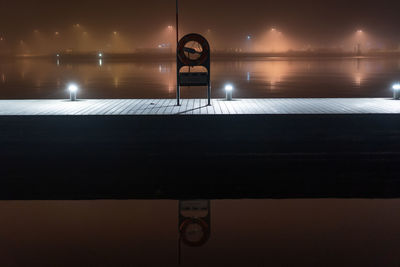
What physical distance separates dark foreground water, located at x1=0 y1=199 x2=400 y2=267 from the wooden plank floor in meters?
3.11

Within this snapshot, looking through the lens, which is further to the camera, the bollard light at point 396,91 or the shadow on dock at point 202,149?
the bollard light at point 396,91

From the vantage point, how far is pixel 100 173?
31.5 feet

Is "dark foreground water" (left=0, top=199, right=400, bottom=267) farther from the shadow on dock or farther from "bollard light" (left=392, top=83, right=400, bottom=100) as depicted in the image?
"bollard light" (left=392, top=83, right=400, bottom=100)

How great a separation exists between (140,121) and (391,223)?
5.39 metres

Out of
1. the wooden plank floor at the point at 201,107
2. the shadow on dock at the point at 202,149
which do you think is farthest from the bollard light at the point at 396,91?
the shadow on dock at the point at 202,149

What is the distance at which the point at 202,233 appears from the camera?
697 cm

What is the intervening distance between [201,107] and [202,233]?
5.39 meters

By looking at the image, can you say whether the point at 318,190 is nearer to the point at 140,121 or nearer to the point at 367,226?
the point at 367,226

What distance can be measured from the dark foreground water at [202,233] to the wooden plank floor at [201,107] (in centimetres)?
311

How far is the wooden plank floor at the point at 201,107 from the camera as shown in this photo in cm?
1104

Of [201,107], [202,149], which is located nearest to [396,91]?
[201,107]

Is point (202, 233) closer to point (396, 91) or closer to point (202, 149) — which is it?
point (202, 149)

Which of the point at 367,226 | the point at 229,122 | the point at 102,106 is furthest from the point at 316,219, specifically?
the point at 102,106

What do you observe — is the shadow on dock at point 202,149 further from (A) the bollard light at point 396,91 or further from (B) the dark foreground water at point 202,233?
(A) the bollard light at point 396,91
